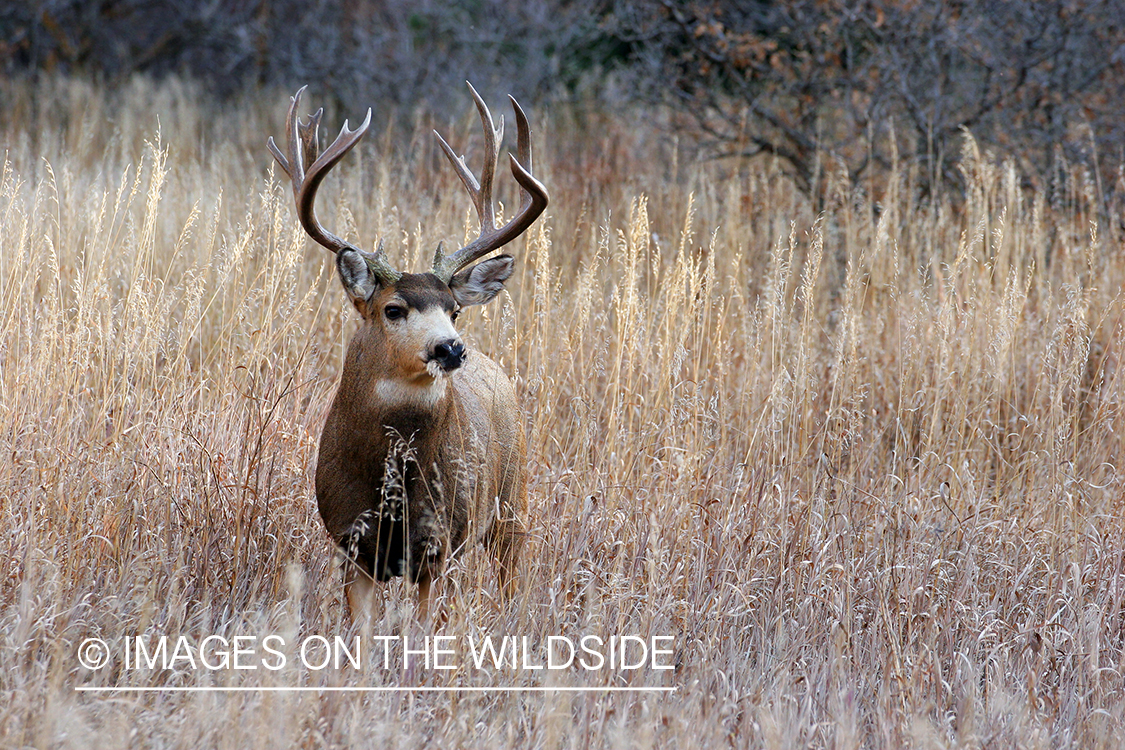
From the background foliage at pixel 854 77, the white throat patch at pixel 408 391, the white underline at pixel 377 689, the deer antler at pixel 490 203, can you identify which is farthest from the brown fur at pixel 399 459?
the background foliage at pixel 854 77

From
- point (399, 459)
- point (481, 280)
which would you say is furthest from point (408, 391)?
point (481, 280)

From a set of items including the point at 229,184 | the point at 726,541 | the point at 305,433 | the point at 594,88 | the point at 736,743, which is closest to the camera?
the point at 736,743

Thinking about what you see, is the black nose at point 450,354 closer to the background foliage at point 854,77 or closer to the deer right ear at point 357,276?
the deer right ear at point 357,276

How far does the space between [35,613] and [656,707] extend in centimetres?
186

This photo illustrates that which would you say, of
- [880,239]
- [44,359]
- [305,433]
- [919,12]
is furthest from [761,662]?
[919,12]

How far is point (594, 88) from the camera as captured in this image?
1126 cm

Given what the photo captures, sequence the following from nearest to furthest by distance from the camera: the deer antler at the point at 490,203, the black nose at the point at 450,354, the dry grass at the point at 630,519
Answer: the dry grass at the point at 630,519 → the black nose at the point at 450,354 → the deer antler at the point at 490,203

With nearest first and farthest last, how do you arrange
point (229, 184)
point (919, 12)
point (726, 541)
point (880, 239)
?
point (726, 541) < point (880, 239) < point (229, 184) < point (919, 12)

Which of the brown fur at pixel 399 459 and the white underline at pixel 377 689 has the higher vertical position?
the brown fur at pixel 399 459

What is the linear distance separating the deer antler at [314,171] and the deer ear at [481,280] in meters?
0.27

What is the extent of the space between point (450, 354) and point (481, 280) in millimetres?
636

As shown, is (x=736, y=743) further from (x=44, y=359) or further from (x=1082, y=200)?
(x=1082, y=200)

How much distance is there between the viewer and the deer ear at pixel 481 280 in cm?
411

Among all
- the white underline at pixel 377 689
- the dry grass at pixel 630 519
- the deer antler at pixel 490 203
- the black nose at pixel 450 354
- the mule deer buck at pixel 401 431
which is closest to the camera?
the white underline at pixel 377 689
